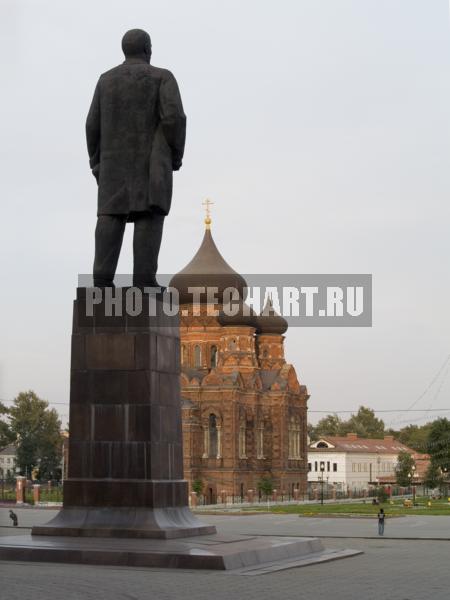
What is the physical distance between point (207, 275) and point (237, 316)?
3496 mm

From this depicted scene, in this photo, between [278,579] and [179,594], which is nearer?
[179,594]

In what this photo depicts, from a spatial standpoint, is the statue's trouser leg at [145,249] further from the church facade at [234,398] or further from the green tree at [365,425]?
the green tree at [365,425]

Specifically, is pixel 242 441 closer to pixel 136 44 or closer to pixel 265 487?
pixel 265 487

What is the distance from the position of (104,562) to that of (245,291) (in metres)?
60.4

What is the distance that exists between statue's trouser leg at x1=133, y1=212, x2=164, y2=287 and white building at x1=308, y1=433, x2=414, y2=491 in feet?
256

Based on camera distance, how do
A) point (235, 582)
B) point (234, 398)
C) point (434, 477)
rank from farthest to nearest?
point (434, 477) → point (234, 398) → point (235, 582)

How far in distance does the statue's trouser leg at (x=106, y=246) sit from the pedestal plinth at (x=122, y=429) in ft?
1.23

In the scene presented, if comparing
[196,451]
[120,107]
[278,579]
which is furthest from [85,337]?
[196,451]

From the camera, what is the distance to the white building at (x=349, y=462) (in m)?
97.4

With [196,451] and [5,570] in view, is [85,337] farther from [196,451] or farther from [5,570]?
[196,451]

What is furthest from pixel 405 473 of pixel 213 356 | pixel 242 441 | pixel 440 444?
pixel 213 356

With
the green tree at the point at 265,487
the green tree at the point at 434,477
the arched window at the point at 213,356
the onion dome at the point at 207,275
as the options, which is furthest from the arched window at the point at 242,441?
the green tree at the point at 434,477

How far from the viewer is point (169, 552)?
14.0 m

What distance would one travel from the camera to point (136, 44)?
1702 centimetres
